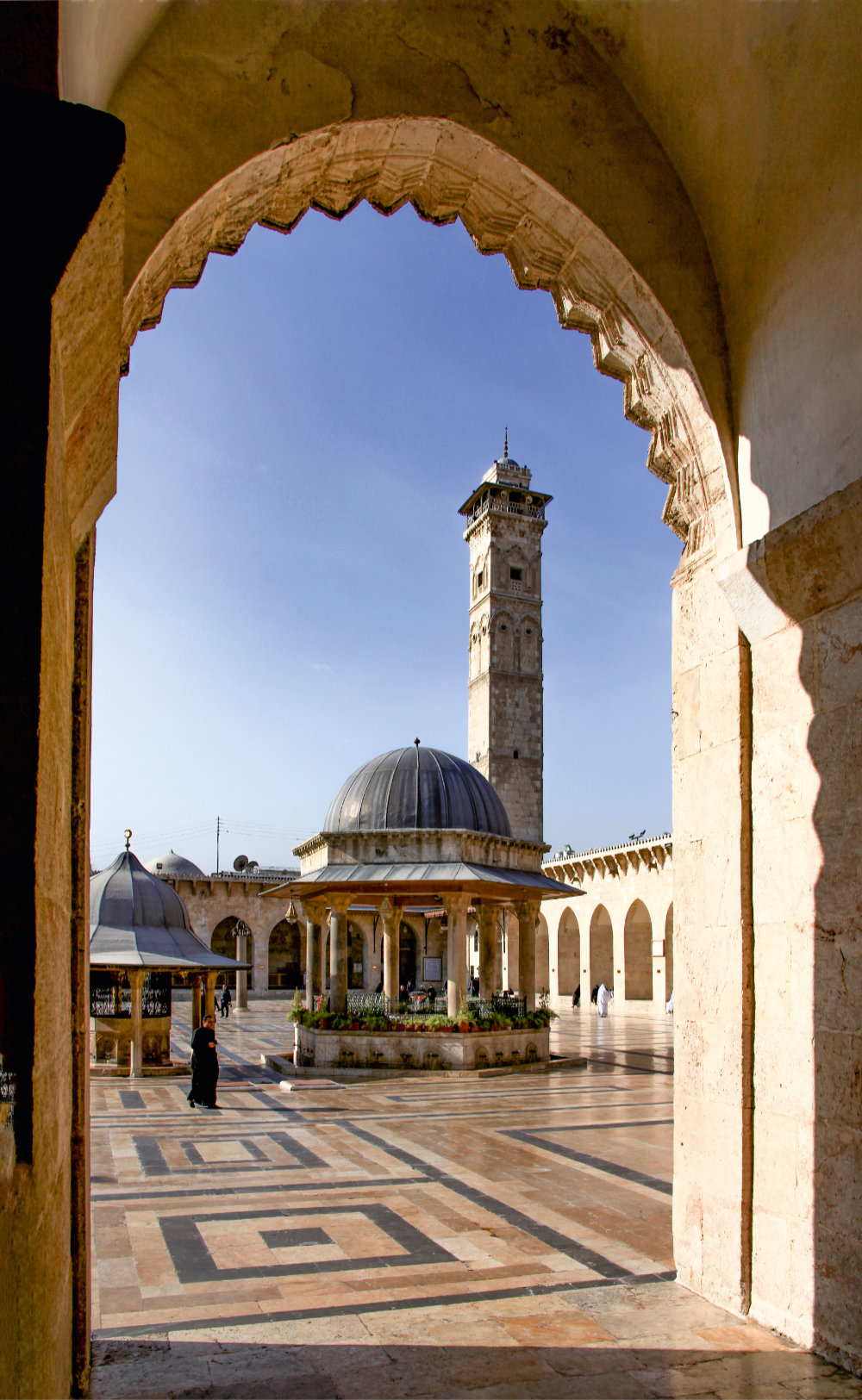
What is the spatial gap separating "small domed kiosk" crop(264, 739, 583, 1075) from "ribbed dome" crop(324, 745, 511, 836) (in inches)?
0.8

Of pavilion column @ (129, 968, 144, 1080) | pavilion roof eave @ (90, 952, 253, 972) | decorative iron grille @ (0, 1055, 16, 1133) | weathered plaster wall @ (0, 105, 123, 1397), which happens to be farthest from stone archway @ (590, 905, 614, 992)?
decorative iron grille @ (0, 1055, 16, 1133)

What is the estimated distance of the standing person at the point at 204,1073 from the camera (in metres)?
11.2

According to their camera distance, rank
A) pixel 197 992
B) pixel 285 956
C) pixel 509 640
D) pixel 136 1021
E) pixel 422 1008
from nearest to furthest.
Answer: pixel 136 1021 < pixel 197 992 < pixel 422 1008 < pixel 285 956 < pixel 509 640

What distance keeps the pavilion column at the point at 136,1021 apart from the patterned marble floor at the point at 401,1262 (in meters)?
2.59

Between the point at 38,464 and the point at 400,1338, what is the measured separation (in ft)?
12.9

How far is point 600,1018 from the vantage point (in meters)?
29.3

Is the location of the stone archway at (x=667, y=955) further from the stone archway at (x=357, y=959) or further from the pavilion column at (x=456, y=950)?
the stone archway at (x=357, y=959)

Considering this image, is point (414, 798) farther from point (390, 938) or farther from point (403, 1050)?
point (403, 1050)

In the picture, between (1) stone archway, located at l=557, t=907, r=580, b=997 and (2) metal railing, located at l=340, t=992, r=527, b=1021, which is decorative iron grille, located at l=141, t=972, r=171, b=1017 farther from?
(1) stone archway, located at l=557, t=907, r=580, b=997

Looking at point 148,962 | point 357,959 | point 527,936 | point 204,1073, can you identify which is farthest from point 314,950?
point 357,959

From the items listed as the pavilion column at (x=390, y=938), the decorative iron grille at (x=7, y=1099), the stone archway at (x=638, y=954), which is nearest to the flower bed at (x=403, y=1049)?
the pavilion column at (x=390, y=938)

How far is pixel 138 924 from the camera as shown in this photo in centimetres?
1498

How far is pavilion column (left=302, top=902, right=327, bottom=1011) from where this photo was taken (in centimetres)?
Result: 1730

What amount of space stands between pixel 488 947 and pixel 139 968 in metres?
6.41
